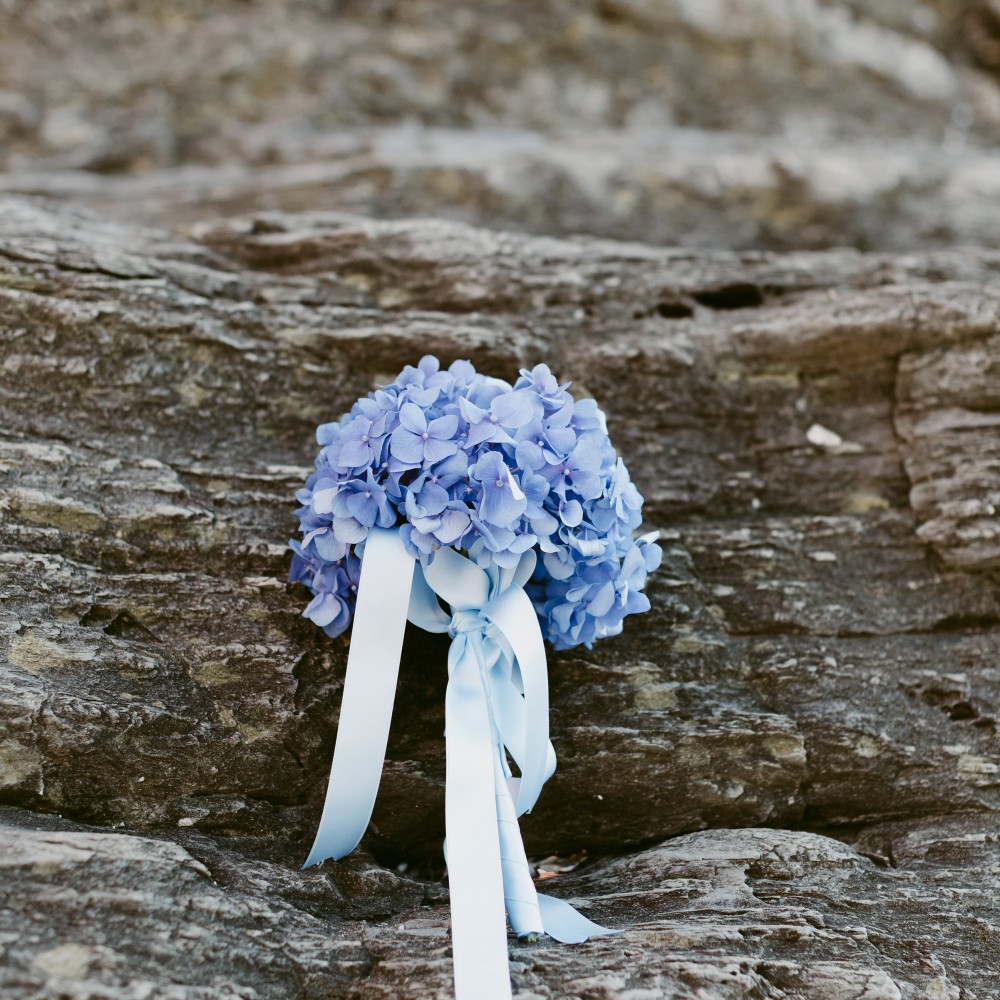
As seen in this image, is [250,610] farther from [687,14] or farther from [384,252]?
[687,14]

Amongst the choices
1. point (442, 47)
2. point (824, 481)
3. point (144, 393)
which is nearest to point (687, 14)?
point (442, 47)

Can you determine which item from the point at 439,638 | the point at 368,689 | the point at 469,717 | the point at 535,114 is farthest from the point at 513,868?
the point at 535,114

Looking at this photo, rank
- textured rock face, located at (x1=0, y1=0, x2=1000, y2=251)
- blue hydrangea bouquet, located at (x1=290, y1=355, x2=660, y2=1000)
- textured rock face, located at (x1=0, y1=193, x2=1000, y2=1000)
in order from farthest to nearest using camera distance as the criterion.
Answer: textured rock face, located at (x1=0, y1=0, x2=1000, y2=251), blue hydrangea bouquet, located at (x1=290, y1=355, x2=660, y2=1000), textured rock face, located at (x1=0, y1=193, x2=1000, y2=1000)

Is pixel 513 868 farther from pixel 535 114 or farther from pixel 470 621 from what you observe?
pixel 535 114

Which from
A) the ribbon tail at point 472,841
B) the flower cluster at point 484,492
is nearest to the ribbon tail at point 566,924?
the ribbon tail at point 472,841

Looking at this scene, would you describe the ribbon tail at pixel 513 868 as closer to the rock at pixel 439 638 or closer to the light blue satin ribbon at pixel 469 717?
the light blue satin ribbon at pixel 469 717

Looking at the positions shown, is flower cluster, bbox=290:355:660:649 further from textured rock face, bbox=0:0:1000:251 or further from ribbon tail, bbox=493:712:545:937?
textured rock face, bbox=0:0:1000:251

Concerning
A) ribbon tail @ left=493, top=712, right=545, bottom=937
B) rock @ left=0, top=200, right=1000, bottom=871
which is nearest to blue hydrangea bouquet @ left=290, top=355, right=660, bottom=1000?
ribbon tail @ left=493, top=712, right=545, bottom=937

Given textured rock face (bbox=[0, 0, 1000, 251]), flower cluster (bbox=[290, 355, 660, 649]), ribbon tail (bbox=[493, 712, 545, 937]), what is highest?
textured rock face (bbox=[0, 0, 1000, 251])
